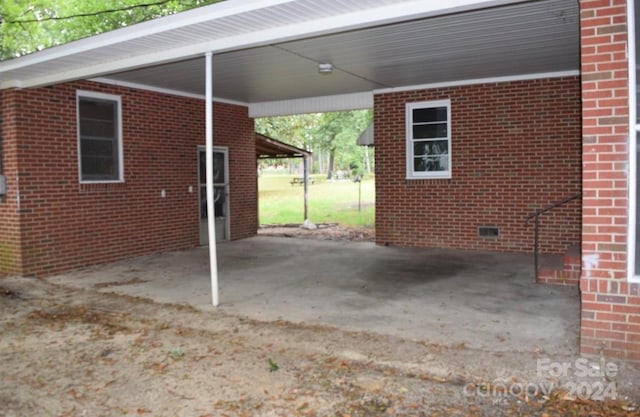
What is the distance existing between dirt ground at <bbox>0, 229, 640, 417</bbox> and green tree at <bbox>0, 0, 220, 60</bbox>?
1374 centimetres

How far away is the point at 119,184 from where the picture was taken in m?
9.23

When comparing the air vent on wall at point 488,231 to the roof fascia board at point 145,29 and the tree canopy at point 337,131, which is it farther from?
the tree canopy at point 337,131

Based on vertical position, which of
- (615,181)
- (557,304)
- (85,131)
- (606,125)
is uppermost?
(85,131)

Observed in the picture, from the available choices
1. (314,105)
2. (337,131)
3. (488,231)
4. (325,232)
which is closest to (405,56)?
(488,231)

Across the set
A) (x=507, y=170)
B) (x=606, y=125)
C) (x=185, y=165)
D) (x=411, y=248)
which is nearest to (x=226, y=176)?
(x=185, y=165)

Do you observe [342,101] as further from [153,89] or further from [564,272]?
[564,272]

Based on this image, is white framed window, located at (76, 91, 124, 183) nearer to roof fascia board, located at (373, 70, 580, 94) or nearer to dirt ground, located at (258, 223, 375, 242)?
roof fascia board, located at (373, 70, 580, 94)

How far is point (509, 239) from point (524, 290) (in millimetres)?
3299

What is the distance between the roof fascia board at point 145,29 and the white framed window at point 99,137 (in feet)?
5.55

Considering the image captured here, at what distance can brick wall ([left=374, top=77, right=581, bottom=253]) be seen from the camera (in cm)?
922

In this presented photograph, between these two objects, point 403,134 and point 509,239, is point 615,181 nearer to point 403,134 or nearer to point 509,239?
point 509,239

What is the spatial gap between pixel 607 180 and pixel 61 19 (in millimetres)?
18329

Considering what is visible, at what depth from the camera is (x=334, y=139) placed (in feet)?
128

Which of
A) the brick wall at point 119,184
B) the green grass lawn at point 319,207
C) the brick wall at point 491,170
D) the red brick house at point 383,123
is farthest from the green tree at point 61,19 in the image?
the brick wall at point 491,170
